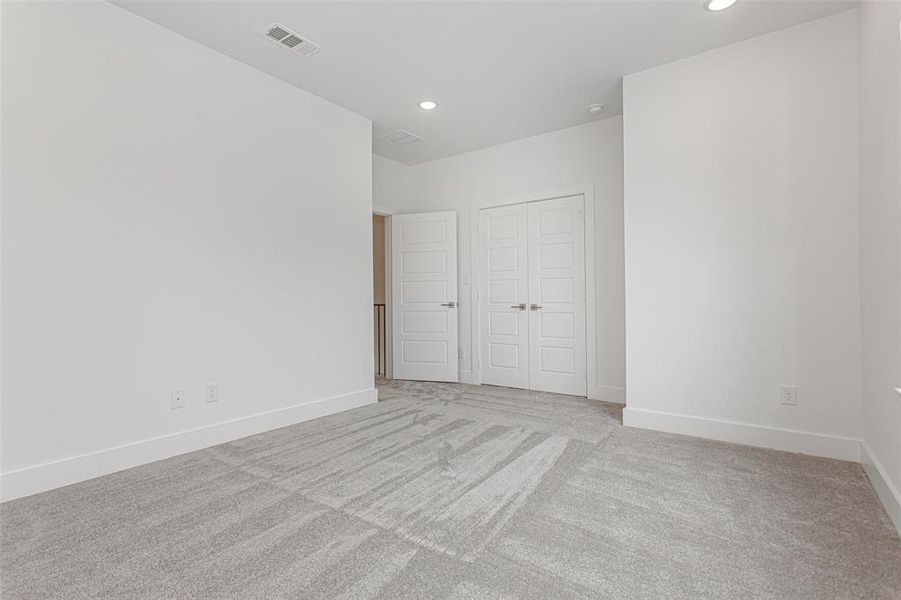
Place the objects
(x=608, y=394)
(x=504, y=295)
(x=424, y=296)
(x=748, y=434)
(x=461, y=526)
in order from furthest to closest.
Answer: (x=424, y=296), (x=504, y=295), (x=608, y=394), (x=748, y=434), (x=461, y=526)

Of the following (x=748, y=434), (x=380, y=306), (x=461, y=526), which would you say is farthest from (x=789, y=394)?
(x=380, y=306)

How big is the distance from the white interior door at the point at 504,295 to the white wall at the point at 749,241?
1511 millimetres

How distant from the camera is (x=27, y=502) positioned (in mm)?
2041

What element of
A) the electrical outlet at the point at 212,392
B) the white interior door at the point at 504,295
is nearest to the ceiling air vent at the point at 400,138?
the white interior door at the point at 504,295

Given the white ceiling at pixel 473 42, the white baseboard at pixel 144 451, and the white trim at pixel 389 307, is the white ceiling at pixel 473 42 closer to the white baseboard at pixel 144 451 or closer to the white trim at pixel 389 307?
the white trim at pixel 389 307

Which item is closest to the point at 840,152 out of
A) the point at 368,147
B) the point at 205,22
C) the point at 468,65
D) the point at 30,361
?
the point at 468,65

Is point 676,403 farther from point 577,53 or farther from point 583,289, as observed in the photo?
point 577,53

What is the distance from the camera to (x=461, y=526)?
1773 mm

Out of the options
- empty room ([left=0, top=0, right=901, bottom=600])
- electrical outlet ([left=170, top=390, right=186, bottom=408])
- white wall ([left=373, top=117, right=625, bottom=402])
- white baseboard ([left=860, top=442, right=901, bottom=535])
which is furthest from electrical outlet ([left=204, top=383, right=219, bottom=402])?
white baseboard ([left=860, top=442, right=901, bottom=535])

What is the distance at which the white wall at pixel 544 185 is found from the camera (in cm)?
406

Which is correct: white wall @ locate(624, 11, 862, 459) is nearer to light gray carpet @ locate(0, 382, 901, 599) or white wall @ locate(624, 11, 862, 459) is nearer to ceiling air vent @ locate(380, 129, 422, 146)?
light gray carpet @ locate(0, 382, 901, 599)

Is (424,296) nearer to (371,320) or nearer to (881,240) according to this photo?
(371,320)

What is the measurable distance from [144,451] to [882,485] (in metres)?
3.97

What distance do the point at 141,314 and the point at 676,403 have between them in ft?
12.2
